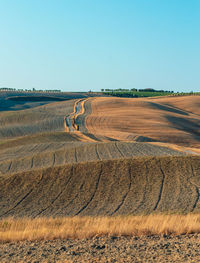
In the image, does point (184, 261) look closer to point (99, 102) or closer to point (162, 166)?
point (162, 166)

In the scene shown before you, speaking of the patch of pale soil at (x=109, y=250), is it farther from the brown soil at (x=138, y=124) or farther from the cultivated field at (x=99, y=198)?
the brown soil at (x=138, y=124)

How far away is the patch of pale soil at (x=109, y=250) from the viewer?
973 centimetres

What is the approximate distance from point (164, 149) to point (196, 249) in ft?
106

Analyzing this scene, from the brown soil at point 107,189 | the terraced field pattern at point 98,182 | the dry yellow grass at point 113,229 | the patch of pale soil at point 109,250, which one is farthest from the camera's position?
the terraced field pattern at point 98,182

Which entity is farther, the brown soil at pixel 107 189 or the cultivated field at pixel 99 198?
the brown soil at pixel 107 189

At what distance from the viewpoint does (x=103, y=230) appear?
1213 centimetres

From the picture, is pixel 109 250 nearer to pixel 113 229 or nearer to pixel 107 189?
pixel 113 229

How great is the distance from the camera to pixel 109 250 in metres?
10.4

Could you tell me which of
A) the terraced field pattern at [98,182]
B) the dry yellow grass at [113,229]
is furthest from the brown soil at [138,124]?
the dry yellow grass at [113,229]

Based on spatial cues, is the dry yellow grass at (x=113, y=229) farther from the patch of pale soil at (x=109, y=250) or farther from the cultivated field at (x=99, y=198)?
the patch of pale soil at (x=109, y=250)

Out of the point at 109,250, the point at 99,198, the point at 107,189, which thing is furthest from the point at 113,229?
the point at 107,189

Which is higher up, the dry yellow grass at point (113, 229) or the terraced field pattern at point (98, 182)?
the dry yellow grass at point (113, 229)

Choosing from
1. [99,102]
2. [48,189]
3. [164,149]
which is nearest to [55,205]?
[48,189]

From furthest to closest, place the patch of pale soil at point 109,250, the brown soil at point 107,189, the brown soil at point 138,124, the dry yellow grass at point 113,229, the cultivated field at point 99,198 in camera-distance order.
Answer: the brown soil at point 138,124
the brown soil at point 107,189
the dry yellow grass at point 113,229
the cultivated field at point 99,198
the patch of pale soil at point 109,250
